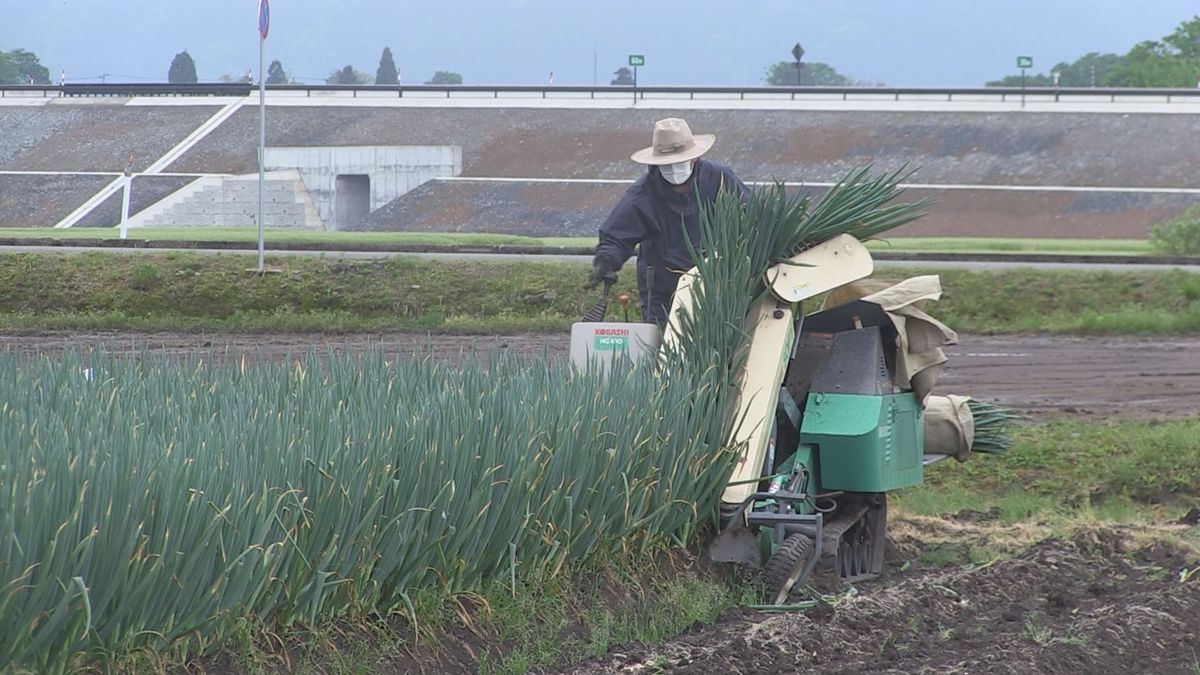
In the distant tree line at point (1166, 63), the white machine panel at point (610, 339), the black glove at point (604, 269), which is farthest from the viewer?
the distant tree line at point (1166, 63)

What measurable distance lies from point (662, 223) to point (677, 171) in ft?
1.00

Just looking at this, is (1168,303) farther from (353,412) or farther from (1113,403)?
(353,412)

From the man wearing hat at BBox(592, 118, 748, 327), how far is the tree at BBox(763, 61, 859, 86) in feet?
418

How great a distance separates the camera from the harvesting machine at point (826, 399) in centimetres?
689

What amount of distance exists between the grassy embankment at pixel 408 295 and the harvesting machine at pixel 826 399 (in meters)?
10.4

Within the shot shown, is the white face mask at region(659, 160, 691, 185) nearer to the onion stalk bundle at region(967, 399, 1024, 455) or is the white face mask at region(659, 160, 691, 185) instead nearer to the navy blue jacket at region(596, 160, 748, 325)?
the navy blue jacket at region(596, 160, 748, 325)

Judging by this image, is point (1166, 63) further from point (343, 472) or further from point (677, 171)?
point (343, 472)

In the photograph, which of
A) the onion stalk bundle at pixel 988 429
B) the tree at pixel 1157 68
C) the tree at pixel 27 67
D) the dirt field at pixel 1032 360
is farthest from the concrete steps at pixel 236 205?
the tree at pixel 27 67

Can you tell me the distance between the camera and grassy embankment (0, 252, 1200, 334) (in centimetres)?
1855

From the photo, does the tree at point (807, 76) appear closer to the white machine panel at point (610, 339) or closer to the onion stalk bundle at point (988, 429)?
the onion stalk bundle at point (988, 429)

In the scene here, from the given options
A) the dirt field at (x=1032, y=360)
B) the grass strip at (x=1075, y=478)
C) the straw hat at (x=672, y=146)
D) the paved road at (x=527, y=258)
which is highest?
the straw hat at (x=672, y=146)

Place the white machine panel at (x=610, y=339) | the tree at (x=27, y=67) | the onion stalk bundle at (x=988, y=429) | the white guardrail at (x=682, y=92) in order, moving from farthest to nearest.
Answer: the tree at (x=27, y=67), the white guardrail at (x=682, y=92), the onion stalk bundle at (x=988, y=429), the white machine panel at (x=610, y=339)

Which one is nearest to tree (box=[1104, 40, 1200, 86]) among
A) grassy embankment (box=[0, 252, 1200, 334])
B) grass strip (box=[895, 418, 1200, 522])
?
grassy embankment (box=[0, 252, 1200, 334])

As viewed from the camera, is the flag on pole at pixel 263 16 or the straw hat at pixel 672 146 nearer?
the straw hat at pixel 672 146
